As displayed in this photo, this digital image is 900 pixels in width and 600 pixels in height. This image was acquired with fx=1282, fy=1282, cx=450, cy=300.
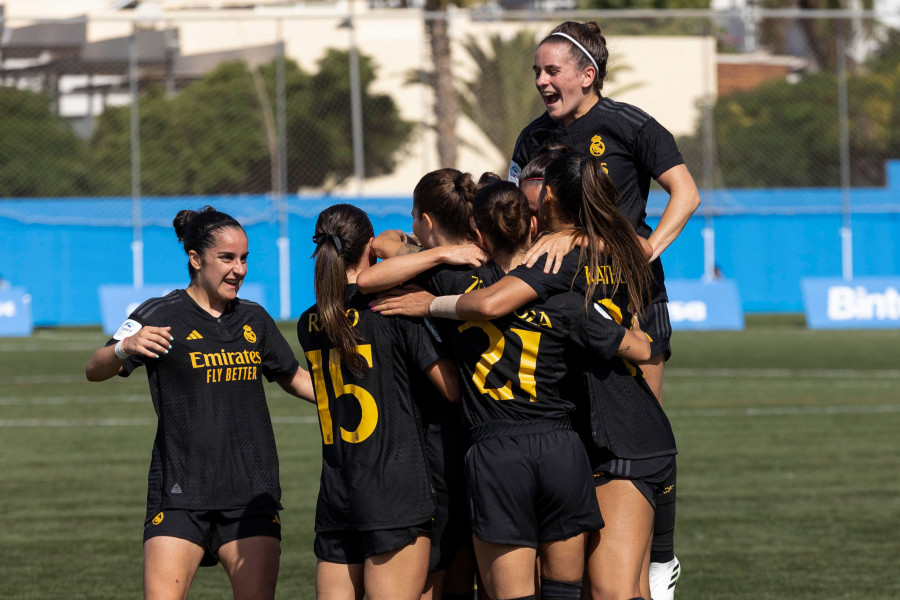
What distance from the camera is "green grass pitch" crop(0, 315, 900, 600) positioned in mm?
7266

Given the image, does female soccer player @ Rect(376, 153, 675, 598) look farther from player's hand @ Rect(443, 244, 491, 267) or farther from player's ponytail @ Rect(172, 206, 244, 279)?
player's ponytail @ Rect(172, 206, 244, 279)

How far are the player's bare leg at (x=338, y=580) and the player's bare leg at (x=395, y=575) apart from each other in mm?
88

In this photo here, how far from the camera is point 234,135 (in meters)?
34.3

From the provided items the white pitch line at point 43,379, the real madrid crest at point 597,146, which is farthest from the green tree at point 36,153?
the real madrid crest at point 597,146

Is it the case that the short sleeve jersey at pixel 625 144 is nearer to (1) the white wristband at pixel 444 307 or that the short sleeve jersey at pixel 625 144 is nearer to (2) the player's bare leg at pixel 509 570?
(1) the white wristband at pixel 444 307

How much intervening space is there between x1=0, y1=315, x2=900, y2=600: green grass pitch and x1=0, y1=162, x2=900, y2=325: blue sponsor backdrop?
1051 centimetres

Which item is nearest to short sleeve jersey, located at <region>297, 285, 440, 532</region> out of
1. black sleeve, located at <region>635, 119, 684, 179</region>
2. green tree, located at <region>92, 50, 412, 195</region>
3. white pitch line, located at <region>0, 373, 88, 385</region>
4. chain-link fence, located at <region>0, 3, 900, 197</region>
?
black sleeve, located at <region>635, 119, 684, 179</region>

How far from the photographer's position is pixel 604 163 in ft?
16.9

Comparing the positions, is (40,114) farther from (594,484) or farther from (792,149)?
(594,484)

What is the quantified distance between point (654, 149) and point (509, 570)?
1.82m

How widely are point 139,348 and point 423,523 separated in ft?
4.17

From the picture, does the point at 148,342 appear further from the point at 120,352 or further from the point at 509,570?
the point at 509,570

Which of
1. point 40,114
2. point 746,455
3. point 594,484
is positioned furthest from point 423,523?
point 40,114

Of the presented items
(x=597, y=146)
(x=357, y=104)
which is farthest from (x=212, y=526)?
(x=357, y=104)
